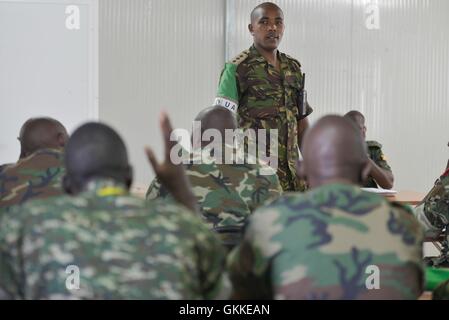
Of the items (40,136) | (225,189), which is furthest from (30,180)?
(225,189)

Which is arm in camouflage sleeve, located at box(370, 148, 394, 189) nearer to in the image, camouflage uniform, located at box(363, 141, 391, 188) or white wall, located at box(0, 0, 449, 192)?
camouflage uniform, located at box(363, 141, 391, 188)

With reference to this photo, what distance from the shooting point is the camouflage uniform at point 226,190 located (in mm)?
→ 3141

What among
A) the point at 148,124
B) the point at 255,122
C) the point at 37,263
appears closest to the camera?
the point at 37,263

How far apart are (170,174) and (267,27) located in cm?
292

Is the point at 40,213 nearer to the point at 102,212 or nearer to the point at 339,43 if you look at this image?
the point at 102,212

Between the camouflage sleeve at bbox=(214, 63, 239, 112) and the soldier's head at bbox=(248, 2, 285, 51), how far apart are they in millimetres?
294

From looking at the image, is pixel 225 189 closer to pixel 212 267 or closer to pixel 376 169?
pixel 212 267

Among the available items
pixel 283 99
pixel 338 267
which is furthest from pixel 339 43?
pixel 338 267

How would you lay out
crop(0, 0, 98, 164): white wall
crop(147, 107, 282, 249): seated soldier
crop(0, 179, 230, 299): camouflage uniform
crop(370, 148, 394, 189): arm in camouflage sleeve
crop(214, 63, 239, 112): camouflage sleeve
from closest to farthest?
crop(0, 179, 230, 299): camouflage uniform, crop(147, 107, 282, 249): seated soldier, crop(214, 63, 239, 112): camouflage sleeve, crop(370, 148, 394, 189): arm in camouflage sleeve, crop(0, 0, 98, 164): white wall

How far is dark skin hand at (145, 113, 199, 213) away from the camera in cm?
210

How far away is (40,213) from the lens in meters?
1.80

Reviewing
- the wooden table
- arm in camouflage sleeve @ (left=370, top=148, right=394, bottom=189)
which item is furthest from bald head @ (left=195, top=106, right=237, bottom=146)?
arm in camouflage sleeve @ (left=370, top=148, right=394, bottom=189)

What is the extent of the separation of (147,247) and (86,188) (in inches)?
10.8

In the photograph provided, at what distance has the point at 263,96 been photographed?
480 cm
